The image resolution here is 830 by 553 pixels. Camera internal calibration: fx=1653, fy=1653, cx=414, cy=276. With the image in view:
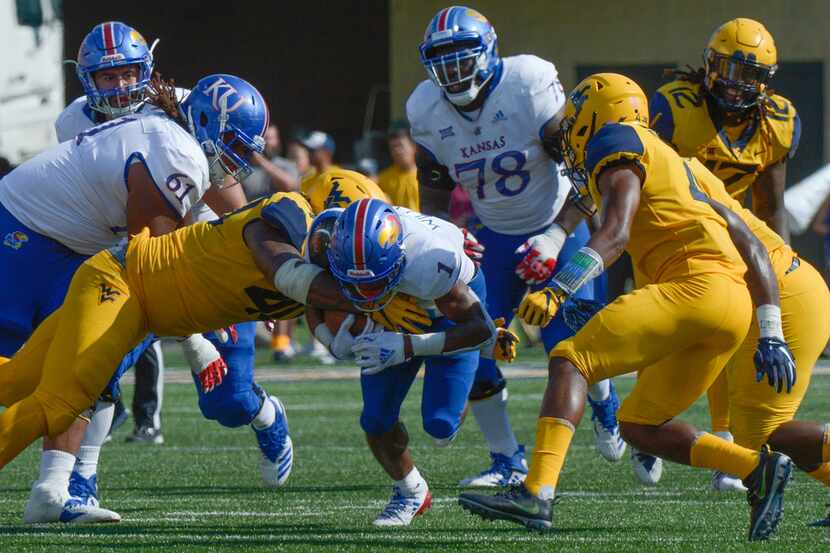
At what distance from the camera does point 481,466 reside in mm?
7434

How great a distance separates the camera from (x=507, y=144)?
6.92m

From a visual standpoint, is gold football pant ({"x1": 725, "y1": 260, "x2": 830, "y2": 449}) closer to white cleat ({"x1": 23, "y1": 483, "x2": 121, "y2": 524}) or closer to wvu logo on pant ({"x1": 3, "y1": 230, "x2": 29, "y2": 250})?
white cleat ({"x1": 23, "y1": 483, "x2": 121, "y2": 524})

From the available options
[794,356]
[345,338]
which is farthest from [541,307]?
[794,356]

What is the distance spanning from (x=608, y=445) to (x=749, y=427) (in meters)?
1.65

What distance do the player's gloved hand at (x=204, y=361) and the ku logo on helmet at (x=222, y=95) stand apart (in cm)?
83

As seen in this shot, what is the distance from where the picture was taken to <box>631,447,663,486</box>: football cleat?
21.5 feet

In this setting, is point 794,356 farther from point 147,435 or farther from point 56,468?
point 147,435

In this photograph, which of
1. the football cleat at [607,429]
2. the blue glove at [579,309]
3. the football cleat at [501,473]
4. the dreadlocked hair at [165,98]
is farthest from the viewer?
the football cleat at [607,429]

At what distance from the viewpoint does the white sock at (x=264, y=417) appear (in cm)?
683

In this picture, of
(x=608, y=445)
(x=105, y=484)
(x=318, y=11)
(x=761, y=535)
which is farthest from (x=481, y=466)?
(x=318, y=11)

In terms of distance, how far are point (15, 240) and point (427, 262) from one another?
1567mm

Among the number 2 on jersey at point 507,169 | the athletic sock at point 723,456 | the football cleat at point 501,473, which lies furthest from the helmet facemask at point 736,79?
the athletic sock at point 723,456

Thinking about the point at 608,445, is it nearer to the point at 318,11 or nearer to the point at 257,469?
the point at 257,469

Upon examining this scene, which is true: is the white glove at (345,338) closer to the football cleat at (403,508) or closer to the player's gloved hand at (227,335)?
the football cleat at (403,508)
